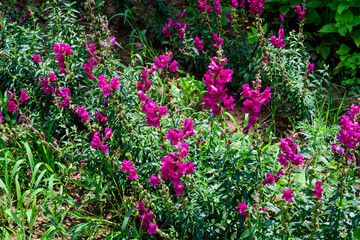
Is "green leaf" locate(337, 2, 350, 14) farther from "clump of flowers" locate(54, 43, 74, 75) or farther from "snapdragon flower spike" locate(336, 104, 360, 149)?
"clump of flowers" locate(54, 43, 74, 75)

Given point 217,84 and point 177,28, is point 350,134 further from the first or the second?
point 177,28

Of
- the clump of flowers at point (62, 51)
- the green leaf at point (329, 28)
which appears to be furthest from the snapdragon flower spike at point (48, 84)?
the green leaf at point (329, 28)

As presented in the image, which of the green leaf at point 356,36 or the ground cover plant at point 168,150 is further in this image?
the green leaf at point 356,36

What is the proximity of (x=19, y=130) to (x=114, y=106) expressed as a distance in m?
1.34

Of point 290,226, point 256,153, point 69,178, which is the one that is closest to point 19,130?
point 69,178

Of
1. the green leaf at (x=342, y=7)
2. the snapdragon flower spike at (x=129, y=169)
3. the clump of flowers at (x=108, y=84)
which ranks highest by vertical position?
the green leaf at (x=342, y=7)

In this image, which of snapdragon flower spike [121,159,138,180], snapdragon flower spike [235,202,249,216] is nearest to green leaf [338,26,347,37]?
snapdragon flower spike [235,202,249,216]

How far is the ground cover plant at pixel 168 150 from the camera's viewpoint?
8.93ft

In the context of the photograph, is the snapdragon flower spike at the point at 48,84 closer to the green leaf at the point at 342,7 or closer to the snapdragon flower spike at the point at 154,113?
the snapdragon flower spike at the point at 154,113

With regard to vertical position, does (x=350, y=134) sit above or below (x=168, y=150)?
above

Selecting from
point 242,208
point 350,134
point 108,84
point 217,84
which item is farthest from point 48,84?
point 350,134

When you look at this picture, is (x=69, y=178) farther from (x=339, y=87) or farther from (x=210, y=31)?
(x=339, y=87)

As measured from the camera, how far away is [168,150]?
3283 mm

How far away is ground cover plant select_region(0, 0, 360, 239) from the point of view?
2.72 metres
